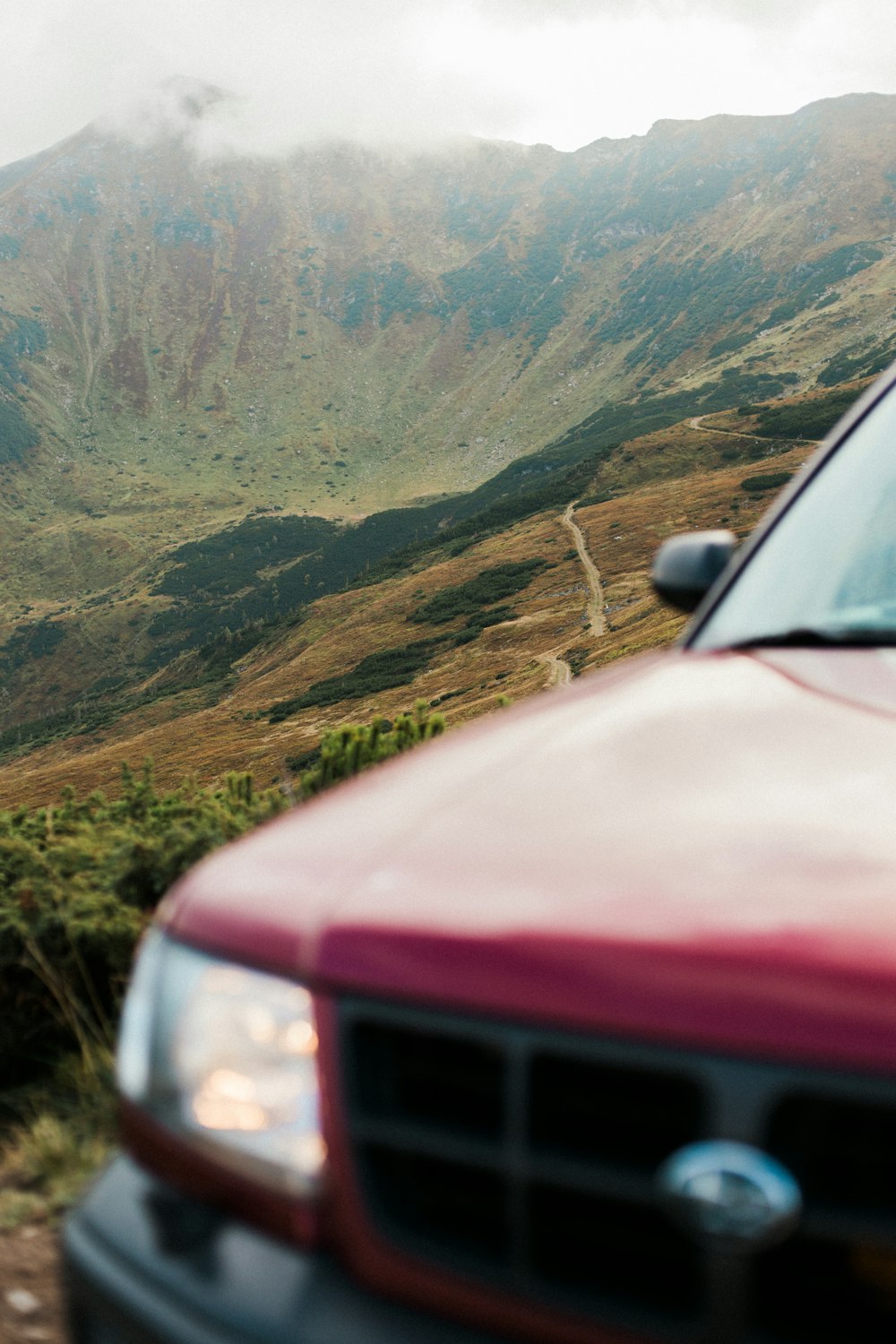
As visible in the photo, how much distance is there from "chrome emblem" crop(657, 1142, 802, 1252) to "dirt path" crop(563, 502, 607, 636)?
6303cm

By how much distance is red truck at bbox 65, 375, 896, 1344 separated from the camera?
41.0 inches

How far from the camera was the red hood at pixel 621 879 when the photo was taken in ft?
3.62

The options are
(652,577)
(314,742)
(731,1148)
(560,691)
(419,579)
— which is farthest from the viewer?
(419,579)

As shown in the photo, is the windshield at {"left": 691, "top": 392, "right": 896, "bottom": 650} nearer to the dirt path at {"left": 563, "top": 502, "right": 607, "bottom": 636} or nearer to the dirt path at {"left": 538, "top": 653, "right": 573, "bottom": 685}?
the dirt path at {"left": 538, "top": 653, "right": 573, "bottom": 685}

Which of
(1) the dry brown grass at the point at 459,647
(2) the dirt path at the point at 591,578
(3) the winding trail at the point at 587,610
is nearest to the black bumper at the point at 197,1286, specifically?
(3) the winding trail at the point at 587,610

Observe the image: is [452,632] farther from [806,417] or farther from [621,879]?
[621,879]

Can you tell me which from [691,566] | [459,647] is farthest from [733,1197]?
[459,647]

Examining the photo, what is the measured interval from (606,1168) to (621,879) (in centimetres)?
32

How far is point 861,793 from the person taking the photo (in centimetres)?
150

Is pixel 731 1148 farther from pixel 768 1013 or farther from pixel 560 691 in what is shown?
pixel 560 691

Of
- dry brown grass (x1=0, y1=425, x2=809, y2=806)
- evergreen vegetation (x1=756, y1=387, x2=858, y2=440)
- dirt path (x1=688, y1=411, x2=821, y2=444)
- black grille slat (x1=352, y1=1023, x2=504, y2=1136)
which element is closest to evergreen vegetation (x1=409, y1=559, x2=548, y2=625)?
dry brown grass (x1=0, y1=425, x2=809, y2=806)

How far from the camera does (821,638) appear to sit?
225cm

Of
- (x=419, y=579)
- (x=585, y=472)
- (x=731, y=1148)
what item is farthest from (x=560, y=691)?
(x=585, y=472)

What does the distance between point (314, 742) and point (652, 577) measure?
62.3 m
